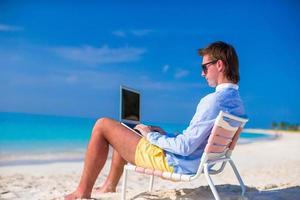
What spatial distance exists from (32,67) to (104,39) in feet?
Answer: 37.0

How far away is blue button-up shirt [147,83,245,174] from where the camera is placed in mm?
3119

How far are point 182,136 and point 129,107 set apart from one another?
26.9 inches

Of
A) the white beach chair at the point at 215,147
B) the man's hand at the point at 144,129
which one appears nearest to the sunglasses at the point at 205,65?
the white beach chair at the point at 215,147

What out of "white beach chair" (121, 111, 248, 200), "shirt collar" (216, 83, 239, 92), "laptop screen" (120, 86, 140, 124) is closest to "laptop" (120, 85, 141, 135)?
"laptop screen" (120, 86, 140, 124)

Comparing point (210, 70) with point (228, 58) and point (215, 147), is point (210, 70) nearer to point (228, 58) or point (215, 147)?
point (228, 58)

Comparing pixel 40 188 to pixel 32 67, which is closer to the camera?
pixel 40 188

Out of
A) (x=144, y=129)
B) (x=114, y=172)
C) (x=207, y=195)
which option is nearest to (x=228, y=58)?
(x=144, y=129)

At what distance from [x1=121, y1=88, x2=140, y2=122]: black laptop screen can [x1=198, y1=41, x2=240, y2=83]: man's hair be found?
720 millimetres

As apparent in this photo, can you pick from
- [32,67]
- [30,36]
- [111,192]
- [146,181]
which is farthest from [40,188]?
[30,36]

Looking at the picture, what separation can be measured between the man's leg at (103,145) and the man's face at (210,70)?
0.63m

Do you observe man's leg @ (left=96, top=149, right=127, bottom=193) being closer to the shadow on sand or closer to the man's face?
the shadow on sand

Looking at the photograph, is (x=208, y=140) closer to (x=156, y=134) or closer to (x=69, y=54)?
(x=156, y=134)

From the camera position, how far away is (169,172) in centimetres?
318

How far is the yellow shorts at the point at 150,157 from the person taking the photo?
10.7 ft
